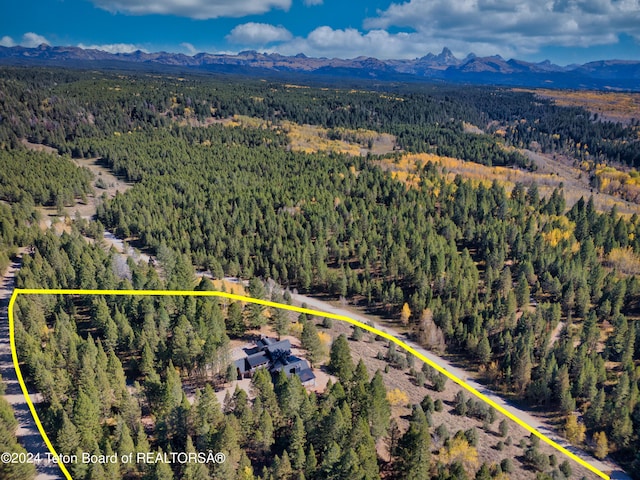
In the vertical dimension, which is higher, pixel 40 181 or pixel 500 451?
pixel 40 181

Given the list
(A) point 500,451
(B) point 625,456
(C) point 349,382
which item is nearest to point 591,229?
(B) point 625,456

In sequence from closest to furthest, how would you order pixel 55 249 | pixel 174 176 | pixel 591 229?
pixel 55 249, pixel 591 229, pixel 174 176

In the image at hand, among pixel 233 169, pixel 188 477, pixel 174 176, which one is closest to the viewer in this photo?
pixel 188 477

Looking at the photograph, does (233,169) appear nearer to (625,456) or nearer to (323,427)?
(323,427)

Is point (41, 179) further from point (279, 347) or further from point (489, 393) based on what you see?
point (489, 393)

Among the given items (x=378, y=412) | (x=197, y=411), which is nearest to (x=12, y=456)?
(x=197, y=411)

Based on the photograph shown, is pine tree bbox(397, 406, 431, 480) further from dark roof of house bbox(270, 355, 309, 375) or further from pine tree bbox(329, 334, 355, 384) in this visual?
dark roof of house bbox(270, 355, 309, 375)
